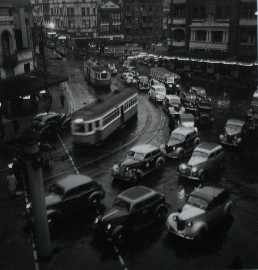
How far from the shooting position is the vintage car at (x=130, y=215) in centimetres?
1862

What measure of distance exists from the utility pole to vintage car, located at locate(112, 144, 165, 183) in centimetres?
859

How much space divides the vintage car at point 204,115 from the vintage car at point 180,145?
700cm

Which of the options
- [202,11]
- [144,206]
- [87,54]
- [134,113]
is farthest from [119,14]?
[144,206]

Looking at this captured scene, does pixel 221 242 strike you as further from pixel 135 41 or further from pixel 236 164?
pixel 135 41

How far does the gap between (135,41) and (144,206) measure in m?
96.5

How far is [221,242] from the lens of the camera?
1880cm

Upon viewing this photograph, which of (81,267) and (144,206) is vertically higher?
(144,206)

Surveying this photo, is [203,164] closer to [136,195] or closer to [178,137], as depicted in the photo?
[178,137]

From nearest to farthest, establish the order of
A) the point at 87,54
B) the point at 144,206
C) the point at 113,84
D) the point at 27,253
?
the point at 27,253
the point at 144,206
the point at 113,84
the point at 87,54

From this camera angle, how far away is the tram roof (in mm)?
32531

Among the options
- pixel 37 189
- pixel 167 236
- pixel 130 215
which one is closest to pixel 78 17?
pixel 130 215

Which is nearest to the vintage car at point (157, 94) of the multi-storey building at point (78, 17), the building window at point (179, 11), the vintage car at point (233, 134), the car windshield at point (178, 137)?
the vintage car at point (233, 134)

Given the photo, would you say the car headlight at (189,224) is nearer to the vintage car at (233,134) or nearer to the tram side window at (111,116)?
the vintage car at (233,134)

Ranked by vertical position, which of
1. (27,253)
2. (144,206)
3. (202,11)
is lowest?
(27,253)
